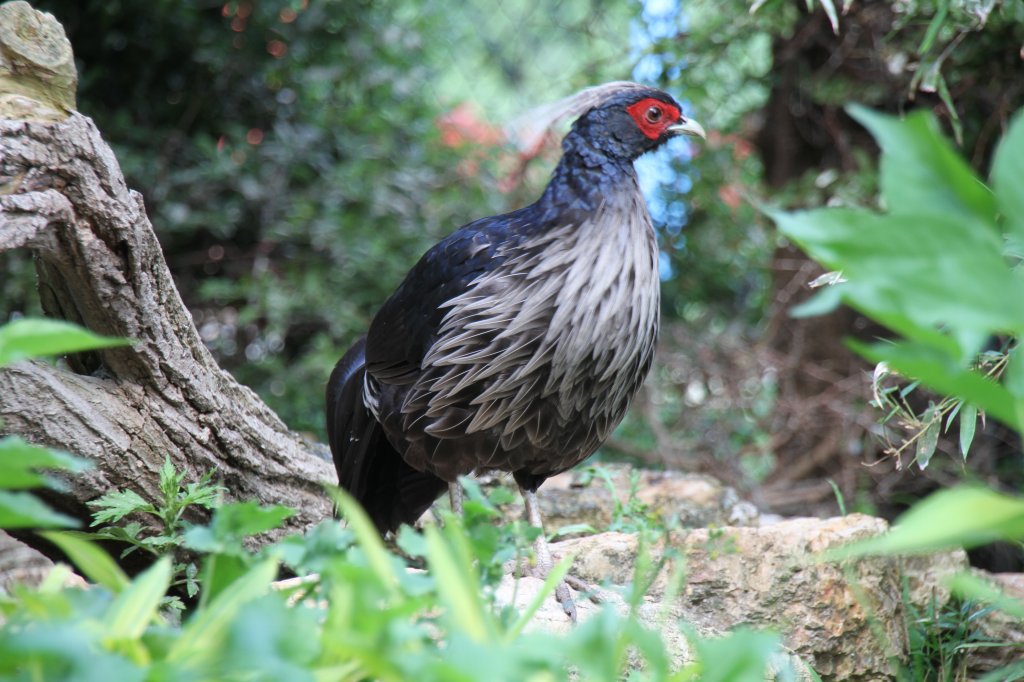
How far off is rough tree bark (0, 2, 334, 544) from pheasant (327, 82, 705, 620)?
0.51 m

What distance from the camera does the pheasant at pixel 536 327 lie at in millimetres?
2799

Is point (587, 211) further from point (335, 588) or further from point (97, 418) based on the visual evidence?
point (335, 588)

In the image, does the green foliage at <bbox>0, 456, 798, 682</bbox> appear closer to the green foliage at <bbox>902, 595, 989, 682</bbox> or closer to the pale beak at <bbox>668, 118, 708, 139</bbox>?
the green foliage at <bbox>902, 595, 989, 682</bbox>

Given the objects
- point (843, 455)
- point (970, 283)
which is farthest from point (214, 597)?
point (843, 455)

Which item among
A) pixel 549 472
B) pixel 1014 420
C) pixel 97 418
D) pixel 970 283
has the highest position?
pixel 970 283

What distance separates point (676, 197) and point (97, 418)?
3.65m

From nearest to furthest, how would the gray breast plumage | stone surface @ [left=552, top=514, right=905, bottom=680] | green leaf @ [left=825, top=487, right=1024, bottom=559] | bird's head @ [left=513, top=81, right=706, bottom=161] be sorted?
green leaf @ [left=825, top=487, right=1024, bottom=559], stone surface @ [left=552, top=514, right=905, bottom=680], the gray breast plumage, bird's head @ [left=513, top=81, right=706, bottom=161]

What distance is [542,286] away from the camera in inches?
111

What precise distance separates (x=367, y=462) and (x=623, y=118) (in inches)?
52.0

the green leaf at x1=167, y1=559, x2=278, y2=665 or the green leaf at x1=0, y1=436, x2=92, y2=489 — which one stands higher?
the green leaf at x1=0, y1=436, x2=92, y2=489

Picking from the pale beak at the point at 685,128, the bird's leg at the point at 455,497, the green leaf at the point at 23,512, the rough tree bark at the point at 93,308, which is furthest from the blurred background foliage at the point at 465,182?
the green leaf at the point at 23,512

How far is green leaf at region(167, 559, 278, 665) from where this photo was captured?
1.24 meters

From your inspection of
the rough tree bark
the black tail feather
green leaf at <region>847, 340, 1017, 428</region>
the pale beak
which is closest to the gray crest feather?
the pale beak

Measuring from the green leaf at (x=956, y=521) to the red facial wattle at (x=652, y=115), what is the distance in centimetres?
212
